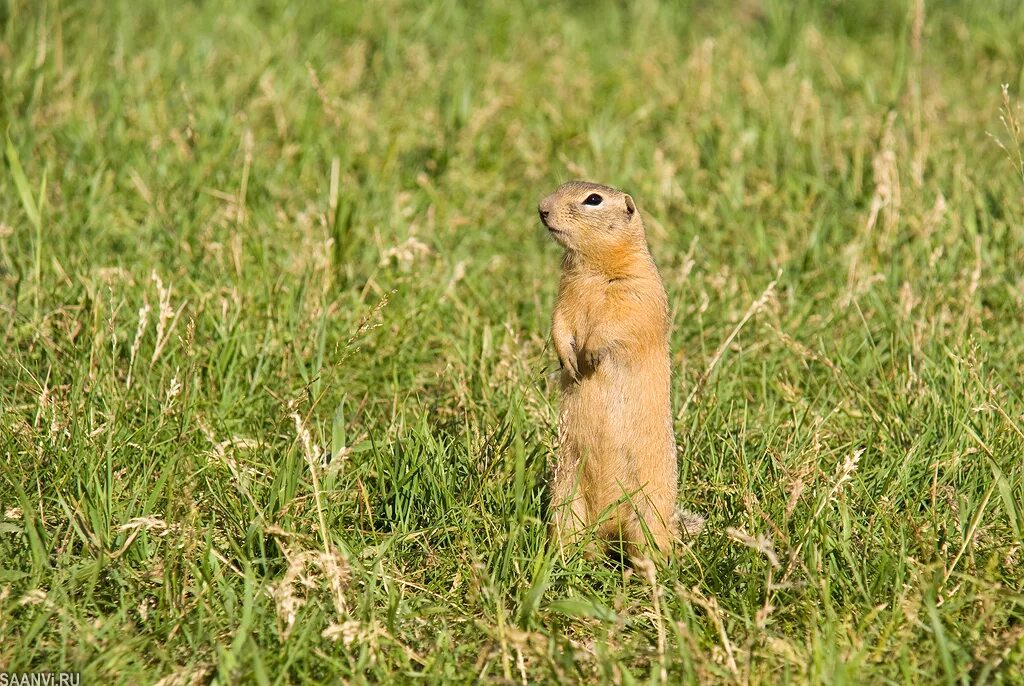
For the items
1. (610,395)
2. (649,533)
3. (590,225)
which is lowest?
(649,533)

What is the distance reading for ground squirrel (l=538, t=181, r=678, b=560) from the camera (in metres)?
3.66

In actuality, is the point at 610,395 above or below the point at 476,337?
above

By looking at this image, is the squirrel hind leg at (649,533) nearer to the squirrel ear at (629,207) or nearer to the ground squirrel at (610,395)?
the ground squirrel at (610,395)

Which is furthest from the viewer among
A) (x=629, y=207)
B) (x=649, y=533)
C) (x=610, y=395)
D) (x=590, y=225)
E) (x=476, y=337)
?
(x=476, y=337)

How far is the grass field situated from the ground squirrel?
0.13 metres

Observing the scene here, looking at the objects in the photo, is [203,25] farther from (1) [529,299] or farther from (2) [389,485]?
(2) [389,485]

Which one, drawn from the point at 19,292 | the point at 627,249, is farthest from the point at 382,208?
the point at 627,249

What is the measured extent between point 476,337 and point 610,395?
48.7 inches

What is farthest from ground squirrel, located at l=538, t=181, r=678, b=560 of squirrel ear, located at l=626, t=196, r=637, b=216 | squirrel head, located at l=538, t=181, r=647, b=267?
squirrel ear, located at l=626, t=196, r=637, b=216

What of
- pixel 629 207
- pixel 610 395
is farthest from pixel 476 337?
pixel 610 395

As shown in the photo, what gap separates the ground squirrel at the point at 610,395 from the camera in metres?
3.66

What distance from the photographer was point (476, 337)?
4.86 meters

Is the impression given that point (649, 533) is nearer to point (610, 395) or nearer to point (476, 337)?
point (610, 395)

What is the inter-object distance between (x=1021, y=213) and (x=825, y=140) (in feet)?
4.05
